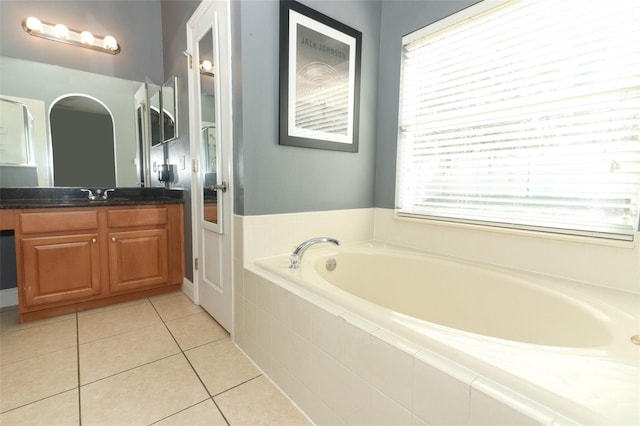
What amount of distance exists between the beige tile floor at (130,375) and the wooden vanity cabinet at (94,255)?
0.18m

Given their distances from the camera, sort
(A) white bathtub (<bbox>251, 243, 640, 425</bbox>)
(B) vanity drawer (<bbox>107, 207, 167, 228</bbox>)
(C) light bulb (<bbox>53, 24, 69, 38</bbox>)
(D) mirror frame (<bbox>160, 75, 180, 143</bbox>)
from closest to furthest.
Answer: (A) white bathtub (<bbox>251, 243, 640, 425</bbox>), (B) vanity drawer (<bbox>107, 207, 167, 228</bbox>), (C) light bulb (<bbox>53, 24, 69, 38</bbox>), (D) mirror frame (<bbox>160, 75, 180, 143</bbox>)

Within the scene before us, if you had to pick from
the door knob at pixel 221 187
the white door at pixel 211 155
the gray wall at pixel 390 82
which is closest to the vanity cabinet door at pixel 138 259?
the white door at pixel 211 155

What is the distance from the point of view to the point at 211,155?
6.31 feet

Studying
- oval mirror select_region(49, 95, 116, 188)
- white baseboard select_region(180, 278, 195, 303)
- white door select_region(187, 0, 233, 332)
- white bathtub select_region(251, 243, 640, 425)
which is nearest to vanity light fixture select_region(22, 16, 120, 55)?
oval mirror select_region(49, 95, 116, 188)

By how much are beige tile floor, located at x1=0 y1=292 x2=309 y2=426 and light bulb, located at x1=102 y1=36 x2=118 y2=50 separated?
2139 mm

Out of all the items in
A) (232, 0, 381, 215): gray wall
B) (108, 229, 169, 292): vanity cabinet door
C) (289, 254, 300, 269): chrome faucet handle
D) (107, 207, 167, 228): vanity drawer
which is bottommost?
(108, 229, 169, 292): vanity cabinet door

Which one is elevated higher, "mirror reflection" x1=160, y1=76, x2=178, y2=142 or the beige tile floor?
"mirror reflection" x1=160, y1=76, x2=178, y2=142

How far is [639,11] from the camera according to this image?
1148mm

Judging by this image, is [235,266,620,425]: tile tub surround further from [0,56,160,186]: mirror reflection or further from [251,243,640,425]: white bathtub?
[0,56,160,186]: mirror reflection

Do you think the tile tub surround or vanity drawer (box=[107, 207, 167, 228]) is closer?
the tile tub surround

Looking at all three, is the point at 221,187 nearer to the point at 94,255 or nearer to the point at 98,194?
the point at 94,255

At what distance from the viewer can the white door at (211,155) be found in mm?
1713

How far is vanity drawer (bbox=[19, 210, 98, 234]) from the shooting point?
1.82 m

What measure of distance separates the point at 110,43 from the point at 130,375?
2563mm
